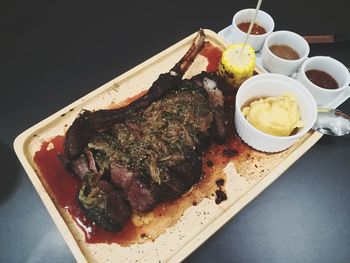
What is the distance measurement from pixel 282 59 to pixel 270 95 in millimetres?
310

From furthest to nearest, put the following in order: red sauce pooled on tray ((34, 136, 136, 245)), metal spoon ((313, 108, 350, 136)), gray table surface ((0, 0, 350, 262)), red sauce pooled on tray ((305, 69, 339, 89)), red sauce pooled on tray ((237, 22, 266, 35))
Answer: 1. red sauce pooled on tray ((237, 22, 266, 35))
2. red sauce pooled on tray ((305, 69, 339, 89))
3. metal spoon ((313, 108, 350, 136))
4. gray table surface ((0, 0, 350, 262))
5. red sauce pooled on tray ((34, 136, 136, 245))

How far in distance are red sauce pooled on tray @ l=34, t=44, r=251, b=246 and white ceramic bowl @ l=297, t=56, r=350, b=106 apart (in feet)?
1.89

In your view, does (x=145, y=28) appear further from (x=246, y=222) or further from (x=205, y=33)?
(x=246, y=222)

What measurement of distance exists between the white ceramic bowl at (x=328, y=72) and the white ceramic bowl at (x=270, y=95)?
20 centimetres

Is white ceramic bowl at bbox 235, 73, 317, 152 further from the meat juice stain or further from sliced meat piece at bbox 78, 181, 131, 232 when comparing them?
sliced meat piece at bbox 78, 181, 131, 232

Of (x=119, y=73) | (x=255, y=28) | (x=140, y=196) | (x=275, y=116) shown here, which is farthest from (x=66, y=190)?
(x=255, y=28)

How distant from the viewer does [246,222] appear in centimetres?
204

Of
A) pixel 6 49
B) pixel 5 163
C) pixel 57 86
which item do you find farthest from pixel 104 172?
pixel 6 49

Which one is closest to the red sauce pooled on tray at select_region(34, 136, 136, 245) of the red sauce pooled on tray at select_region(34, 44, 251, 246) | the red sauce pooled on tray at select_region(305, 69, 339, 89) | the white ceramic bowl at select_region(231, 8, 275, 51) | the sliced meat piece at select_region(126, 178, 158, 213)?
the red sauce pooled on tray at select_region(34, 44, 251, 246)

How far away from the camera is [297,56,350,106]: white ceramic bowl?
2.28 m

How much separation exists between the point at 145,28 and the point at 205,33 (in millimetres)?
564

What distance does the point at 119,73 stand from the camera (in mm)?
2604

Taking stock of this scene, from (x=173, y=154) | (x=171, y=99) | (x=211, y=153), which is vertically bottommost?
(x=211, y=153)

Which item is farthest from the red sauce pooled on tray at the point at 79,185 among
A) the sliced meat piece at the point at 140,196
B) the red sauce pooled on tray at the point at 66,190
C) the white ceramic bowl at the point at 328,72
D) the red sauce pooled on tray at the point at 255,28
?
the red sauce pooled on tray at the point at 255,28
